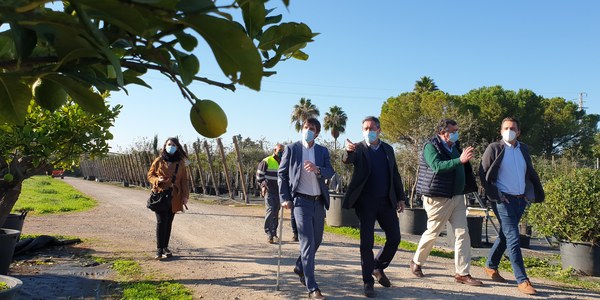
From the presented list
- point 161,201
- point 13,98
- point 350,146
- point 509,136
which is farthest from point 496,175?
point 13,98

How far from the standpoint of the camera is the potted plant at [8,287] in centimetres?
362

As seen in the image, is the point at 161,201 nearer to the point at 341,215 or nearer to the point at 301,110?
the point at 341,215

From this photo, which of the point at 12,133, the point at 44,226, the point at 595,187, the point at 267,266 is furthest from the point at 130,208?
the point at 595,187

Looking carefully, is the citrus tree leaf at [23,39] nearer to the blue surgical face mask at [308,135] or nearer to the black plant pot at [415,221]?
the blue surgical face mask at [308,135]

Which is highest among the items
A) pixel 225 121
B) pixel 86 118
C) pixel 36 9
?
pixel 86 118

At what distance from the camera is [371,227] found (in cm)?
509

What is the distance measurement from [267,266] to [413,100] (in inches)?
1132

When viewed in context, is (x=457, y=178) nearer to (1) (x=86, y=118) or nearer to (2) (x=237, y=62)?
(1) (x=86, y=118)

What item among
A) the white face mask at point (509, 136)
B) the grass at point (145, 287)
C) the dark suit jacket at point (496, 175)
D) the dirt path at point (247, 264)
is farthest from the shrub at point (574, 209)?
the grass at point (145, 287)

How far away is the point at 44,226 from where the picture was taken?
10.8 metres

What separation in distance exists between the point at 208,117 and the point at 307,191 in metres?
4.08

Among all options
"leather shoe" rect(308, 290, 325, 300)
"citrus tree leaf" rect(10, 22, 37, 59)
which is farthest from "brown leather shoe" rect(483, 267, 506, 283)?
Answer: "citrus tree leaf" rect(10, 22, 37, 59)

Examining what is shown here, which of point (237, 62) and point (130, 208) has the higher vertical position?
point (237, 62)

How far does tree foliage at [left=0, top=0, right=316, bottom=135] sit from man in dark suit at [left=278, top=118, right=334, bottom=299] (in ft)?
12.4
